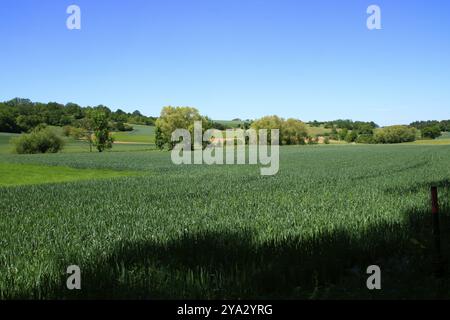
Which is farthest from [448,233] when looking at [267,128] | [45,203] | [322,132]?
[322,132]

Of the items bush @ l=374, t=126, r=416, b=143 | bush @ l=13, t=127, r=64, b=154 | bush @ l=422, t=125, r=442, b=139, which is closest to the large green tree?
bush @ l=13, t=127, r=64, b=154

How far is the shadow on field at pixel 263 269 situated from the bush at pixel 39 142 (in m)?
89.1

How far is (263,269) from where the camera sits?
652cm

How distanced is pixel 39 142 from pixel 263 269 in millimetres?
92952

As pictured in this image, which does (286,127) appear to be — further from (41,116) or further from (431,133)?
(41,116)

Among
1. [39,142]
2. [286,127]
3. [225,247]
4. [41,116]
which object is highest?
[41,116]

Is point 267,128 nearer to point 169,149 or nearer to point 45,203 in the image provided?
point 169,149

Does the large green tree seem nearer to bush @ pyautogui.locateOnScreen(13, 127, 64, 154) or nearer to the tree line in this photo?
the tree line

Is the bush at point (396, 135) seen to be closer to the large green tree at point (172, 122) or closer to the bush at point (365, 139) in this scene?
the bush at point (365, 139)

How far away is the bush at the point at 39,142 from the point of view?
88875 millimetres

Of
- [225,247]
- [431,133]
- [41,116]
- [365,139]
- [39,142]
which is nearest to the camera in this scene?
[225,247]

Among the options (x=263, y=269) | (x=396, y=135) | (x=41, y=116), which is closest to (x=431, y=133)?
(x=396, y=135)

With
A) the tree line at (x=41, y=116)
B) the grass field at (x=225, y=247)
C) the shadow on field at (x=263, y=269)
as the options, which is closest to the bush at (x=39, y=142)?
the tree line at (x=41, y=116)
